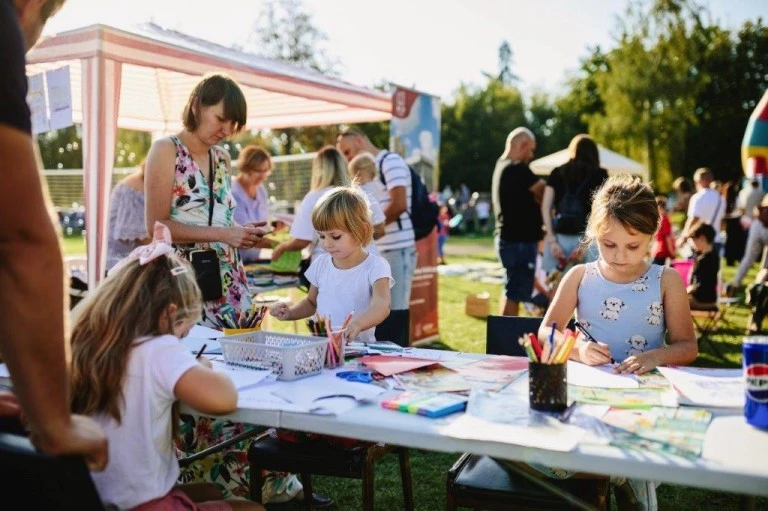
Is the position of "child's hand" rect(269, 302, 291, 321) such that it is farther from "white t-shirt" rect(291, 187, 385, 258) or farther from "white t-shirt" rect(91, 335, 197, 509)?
"white t-shirt" rect(291, 187, 385, 258)

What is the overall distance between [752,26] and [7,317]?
140ft

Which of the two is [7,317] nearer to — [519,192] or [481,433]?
[481,433]

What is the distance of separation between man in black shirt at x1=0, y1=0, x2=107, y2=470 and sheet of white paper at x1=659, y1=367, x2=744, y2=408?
56.3 inches

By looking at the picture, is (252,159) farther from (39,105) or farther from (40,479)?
(40,479)

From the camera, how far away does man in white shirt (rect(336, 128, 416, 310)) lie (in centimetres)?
502

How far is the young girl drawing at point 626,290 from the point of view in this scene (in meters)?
2.49

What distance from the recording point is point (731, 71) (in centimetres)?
3647

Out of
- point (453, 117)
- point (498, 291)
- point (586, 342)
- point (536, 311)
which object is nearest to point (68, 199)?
point (498, 291)

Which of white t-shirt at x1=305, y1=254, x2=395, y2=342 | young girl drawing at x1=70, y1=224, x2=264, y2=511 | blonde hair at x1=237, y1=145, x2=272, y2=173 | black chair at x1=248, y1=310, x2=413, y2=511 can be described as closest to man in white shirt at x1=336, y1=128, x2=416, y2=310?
blonde hair at x1=237, y1=145, x2=272, y2=173

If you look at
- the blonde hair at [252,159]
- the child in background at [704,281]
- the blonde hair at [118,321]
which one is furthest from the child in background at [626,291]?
the child in background at [704,281]

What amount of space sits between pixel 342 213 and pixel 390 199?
216 centimetres

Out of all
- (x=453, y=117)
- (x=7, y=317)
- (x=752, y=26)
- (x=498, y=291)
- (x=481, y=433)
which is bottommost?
(x=498, y=291)

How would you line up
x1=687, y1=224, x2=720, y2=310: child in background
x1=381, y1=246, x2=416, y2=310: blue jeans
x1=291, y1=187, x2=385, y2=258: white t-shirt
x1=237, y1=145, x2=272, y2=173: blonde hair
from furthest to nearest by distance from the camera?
1. x1=687, y1=224, x2=720, y2=310: child in background
2. x1=237, y1=145, x2=272, y2=173: blonde hair
3. x1=381, y1=246, x2=416, y2=310: blue jeans
4. x1=291, y1=187, x2=385, y2=258: white t-shirt

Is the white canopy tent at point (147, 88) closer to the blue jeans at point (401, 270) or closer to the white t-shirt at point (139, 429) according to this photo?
the white t-shirt at point (139, 429)
